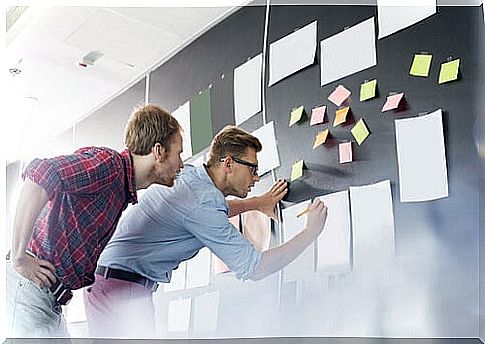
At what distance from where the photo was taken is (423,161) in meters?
2.49

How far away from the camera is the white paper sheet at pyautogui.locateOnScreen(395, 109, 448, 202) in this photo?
A: 247 cm

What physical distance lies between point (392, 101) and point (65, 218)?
1049 mm

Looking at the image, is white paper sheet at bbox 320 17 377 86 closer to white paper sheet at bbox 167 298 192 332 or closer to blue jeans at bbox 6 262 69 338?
white paper sheet at bbox 167 298 192 332

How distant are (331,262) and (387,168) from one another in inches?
13.0

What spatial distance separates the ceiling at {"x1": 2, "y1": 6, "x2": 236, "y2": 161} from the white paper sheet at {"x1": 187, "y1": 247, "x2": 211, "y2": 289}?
569 millimetres

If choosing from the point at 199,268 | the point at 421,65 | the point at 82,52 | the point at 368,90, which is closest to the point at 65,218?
the point at 199,268

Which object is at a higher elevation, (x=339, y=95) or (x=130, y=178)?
(x=339, y=95)

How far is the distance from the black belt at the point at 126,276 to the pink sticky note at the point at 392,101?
883 millimetres

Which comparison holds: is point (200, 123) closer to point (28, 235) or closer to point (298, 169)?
point (298, 169)

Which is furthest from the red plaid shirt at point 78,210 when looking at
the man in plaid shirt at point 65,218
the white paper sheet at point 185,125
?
the white paper sheet at point 185,125

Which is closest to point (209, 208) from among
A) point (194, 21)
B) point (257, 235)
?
point (257, 235)

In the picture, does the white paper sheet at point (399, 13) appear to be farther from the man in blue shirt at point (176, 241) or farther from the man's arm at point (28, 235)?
the man's arm at point (28, 235)

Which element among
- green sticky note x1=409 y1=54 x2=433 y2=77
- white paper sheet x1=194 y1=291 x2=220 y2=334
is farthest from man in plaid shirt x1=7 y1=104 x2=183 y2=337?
green sticky note x1=409 y1=54 x2=433 y2=77

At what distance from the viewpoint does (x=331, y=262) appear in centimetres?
250
